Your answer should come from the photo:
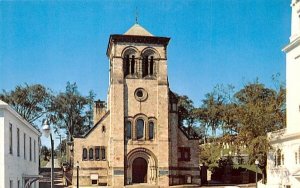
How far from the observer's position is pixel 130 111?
2101 inches

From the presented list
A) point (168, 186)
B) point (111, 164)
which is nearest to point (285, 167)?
point (168, 186)

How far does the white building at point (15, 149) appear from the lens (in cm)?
2030

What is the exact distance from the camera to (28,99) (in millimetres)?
68125

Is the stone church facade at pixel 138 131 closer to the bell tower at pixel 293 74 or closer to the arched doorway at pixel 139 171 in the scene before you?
the arched doorway at pixel 139 171

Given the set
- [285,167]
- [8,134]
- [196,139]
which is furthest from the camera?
[196,139]

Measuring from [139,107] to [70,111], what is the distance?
25.3m

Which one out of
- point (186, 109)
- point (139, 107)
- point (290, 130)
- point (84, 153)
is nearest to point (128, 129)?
point (139, 107)

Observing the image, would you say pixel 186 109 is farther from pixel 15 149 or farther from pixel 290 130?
pixel 15 149

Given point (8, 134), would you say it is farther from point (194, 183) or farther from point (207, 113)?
point (207, 113)

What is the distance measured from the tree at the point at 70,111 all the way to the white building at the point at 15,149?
44.5 m

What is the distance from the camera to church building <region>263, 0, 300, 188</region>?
36.3 meters

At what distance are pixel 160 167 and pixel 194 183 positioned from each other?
4.18 meters

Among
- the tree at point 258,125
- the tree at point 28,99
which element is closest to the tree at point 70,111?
the tree at point 28,99

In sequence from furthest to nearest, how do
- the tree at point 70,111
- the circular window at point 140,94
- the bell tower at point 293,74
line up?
the tree at point 70,111
the circular window at point 140,94
the bell tower at point 293,74
